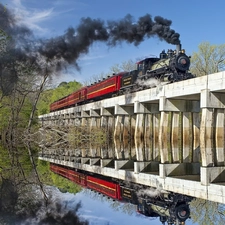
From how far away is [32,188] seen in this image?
41.8ft

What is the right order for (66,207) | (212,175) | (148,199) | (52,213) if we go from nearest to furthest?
1. (52,213)
2. (66,207)
3. (148,199)
4. (212,175)

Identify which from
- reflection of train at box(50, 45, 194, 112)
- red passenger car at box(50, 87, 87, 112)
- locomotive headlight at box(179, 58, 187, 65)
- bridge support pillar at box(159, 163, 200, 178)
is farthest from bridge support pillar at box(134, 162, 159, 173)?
red passenger car at box(50, 87, 87, 112)

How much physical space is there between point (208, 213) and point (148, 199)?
2025 millimetres

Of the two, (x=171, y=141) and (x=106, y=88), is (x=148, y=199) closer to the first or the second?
(x=171, y=141)

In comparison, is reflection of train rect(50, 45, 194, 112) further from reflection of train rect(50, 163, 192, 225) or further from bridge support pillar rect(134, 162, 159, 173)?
reflection of train rect(50, 163, 192, 225)

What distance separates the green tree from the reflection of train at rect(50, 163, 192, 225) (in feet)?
128

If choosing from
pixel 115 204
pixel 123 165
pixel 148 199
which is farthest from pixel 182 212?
pixel 123 165

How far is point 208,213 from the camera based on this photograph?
913cm

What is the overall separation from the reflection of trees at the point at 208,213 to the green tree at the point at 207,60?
41731 millimetres

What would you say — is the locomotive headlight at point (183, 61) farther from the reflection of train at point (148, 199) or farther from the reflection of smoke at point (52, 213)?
the reflection of smoke at point (52, 213)

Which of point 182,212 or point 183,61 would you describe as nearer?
point 182,212

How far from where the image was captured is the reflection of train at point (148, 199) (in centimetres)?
912

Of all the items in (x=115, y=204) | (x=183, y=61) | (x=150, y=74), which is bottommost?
(x=115, y=204)

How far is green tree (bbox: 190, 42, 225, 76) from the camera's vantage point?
49812 millimetres
